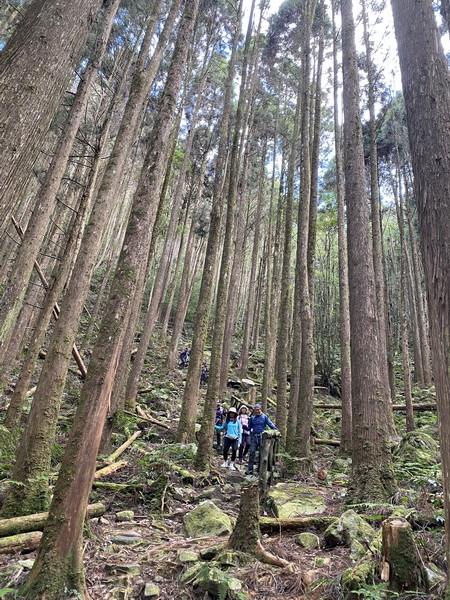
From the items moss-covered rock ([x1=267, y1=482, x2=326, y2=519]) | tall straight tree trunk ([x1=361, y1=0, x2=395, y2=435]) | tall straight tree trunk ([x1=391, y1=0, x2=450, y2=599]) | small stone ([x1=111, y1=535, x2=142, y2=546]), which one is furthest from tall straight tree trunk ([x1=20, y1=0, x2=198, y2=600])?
tall straight tree trunk ([x1=361, y1=0, x2=395, y2=435])

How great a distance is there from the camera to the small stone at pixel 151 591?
269cm

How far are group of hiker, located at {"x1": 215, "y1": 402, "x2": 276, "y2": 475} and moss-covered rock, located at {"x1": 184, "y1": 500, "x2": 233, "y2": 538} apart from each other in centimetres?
272

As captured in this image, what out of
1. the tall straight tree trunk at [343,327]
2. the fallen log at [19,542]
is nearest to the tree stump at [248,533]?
the fallen log at [19,542]

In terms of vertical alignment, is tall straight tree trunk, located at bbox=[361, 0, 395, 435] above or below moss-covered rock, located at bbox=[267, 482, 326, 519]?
above

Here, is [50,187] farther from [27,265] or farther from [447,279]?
[447,279]

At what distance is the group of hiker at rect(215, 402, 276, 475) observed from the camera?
767 cm

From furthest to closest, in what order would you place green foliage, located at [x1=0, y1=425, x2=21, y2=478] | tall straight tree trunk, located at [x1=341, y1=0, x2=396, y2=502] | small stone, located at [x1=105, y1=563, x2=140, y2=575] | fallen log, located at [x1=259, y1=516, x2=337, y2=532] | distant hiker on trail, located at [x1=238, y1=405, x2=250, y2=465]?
distant hiker on trail, located at [x1=238, y1=405, x2=250, y2=465], green foliage, located at [x1=0, y1=425, x2=21, y2=478], tall straight tree trunk, located at [x1=341, y1=0, x2=396, y2=502], fallen log, located at [x1=259, y1=516, x2=337, y2=532], small stone, located at [x1=105, y1=563, x2=140, y2=575]

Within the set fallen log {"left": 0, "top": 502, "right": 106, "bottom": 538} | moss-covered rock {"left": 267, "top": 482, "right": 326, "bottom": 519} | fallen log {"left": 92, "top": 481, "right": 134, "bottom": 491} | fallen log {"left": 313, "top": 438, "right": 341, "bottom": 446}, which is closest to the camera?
fallen log {"left": 0, "top": 502, "right": 106, "bottom": 538}

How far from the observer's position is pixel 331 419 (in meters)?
13.8

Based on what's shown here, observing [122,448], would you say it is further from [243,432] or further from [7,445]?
[243,432]

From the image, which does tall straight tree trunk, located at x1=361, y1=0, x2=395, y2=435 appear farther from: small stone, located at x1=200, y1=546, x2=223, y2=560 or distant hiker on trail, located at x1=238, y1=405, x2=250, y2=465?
small stone, located at x1=200, y1=546, x2=223, y2=560

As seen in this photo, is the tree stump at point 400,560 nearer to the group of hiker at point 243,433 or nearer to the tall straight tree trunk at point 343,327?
the group of hiker at point 243,433

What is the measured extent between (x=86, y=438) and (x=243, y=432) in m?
6.56

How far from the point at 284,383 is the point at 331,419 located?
5871mm
